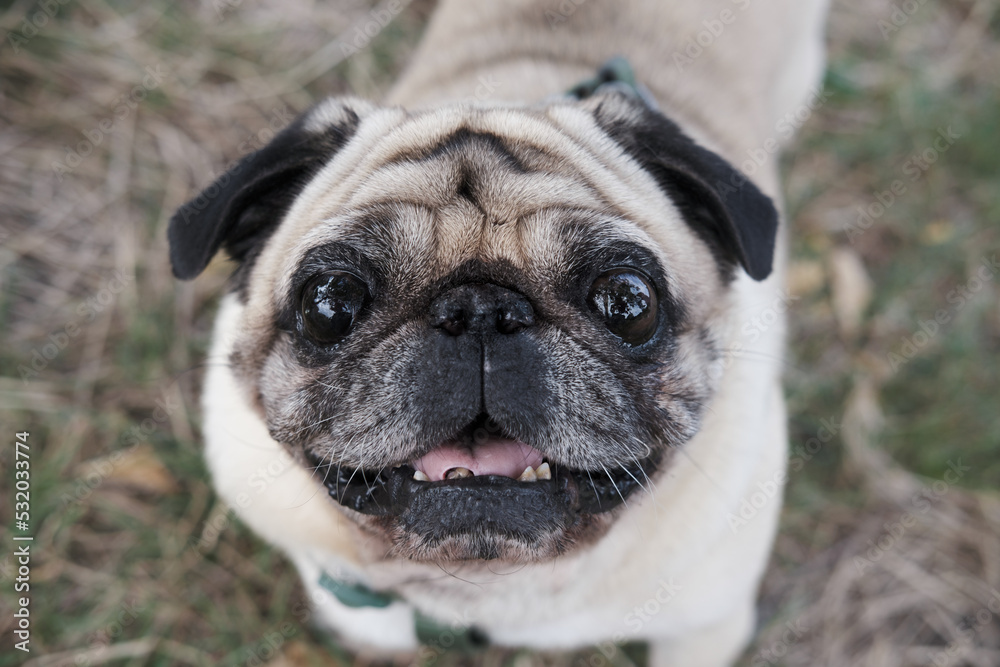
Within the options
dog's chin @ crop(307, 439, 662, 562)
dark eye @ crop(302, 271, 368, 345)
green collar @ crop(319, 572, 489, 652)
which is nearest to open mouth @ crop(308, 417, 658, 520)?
dog's chin @ crop(307, 439, 662, 562)

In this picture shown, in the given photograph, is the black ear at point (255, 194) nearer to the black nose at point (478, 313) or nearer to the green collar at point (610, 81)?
the black nose at point (478, 313)

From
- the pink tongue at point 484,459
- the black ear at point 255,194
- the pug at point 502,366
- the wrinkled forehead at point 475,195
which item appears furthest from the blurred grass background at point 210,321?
the wrinkled forehead at point 475,195

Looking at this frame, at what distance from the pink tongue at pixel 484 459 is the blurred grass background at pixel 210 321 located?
1.98 m

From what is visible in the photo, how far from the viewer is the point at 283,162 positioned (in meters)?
2.21

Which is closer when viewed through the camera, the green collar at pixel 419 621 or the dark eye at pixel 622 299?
the dark eye at pixel 622 299

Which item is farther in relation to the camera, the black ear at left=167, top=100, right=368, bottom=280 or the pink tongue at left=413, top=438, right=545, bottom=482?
the black ear at left=167, top=100, right=368, bottom=280

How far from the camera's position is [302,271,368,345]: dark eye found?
1.83m

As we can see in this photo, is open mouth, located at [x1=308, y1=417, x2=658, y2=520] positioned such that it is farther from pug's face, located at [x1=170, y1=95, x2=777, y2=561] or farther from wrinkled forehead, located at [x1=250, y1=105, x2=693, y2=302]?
wrinkled forehead, located at [x1=250, y1=105, x2=693, y2=302]

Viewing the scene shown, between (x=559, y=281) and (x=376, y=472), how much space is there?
2.40 ft

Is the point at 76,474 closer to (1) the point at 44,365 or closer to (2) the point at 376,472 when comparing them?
(1) the point at 44,365

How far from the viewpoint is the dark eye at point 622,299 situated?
1856 millimetres

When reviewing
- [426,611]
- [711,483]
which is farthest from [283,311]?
[711,483]

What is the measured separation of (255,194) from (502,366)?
106cm

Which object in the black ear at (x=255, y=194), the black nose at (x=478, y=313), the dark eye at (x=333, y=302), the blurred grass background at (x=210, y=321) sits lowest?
the blurred grass background at (x=210, y=321)
